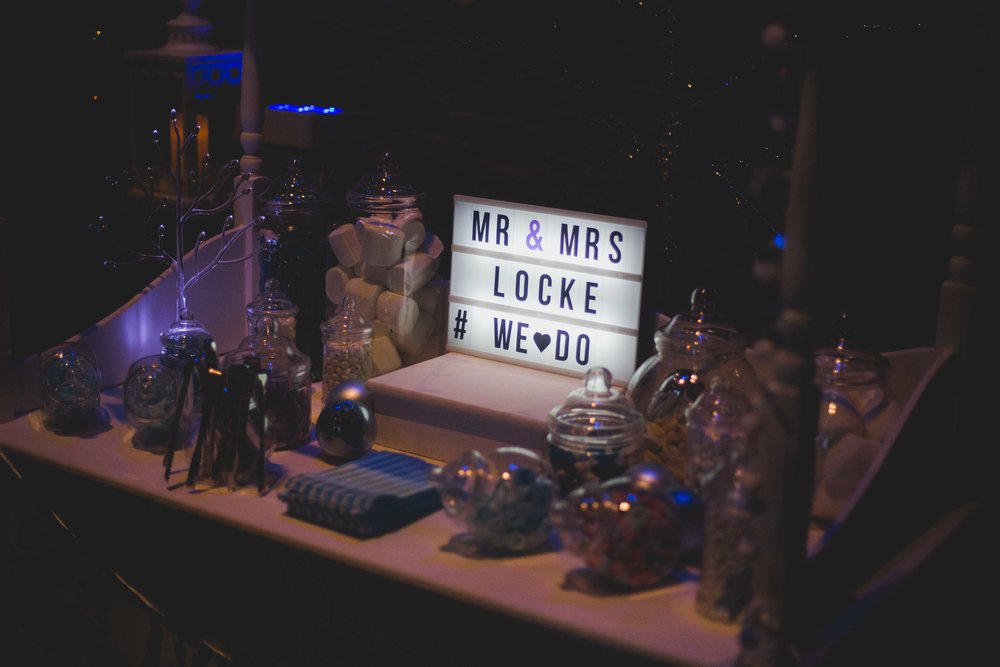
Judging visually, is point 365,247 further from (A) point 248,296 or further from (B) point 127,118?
(B) point 127,118

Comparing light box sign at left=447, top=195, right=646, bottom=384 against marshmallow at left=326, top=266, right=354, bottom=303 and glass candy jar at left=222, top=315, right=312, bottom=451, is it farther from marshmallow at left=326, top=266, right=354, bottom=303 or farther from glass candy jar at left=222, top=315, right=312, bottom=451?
glass candy jar at left=222, top=315, right=312, bottom=451

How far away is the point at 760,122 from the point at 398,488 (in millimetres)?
867

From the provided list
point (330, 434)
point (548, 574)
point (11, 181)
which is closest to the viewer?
point (548, 574)

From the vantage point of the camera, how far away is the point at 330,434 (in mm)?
1771

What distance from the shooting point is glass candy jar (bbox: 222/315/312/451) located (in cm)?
182

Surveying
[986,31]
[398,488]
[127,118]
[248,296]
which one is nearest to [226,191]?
[248,296]

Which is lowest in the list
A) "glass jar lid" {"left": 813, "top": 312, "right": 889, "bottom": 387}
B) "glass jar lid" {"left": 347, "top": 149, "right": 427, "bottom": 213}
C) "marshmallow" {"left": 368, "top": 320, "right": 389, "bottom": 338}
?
"marshmallow" {"left": 368, "top": 320, "right": 389, "bottom": 338}

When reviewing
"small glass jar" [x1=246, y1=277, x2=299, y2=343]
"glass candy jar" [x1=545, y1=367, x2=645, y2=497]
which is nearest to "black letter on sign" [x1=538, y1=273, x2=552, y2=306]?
"glass candy jar" [x1=545, y1=367, x2=645, y2=497]

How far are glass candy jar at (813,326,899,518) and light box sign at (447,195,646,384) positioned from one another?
1.12 ft

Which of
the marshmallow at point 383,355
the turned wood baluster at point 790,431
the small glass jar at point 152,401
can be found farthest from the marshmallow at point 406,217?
the turned wood baluster at point 790,431

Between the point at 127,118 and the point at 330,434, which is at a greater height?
the point at 127,118

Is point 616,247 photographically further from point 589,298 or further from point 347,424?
point 347,424

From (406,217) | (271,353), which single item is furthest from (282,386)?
(406,217)

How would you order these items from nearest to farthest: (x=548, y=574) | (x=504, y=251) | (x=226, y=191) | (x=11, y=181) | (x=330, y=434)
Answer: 1. (x=548, y=574)
2. (x=330, y=434)
3. (x=504, y=251)
4. (x=226, y=191)
5. (x=11, y=181)
